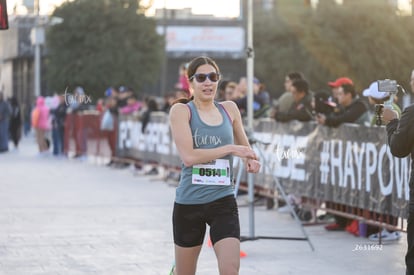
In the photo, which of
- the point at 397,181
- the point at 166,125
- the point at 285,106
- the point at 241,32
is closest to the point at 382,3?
the point at 241,32

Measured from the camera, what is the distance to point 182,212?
266 inches

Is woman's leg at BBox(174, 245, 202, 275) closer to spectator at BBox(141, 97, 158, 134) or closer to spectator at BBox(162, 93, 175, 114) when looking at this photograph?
spectator at BBox(162, 93, 175, 114)

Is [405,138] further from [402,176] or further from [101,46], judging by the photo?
[101,46]

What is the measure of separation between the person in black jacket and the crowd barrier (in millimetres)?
2331

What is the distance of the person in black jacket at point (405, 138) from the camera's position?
24.8 feet

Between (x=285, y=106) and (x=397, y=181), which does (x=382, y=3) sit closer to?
(x=285, y=106)

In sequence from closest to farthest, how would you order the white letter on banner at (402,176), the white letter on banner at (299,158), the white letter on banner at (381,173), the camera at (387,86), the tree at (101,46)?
the camera at (387,86), the white letter on banner at (402,176), the white letter on banner at (381,173), the white letter on banner at (299,158), the tree at (101,46)

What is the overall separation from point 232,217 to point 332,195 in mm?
5830

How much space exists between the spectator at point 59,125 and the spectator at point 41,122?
1.39ft

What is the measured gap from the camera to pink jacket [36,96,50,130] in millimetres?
29809

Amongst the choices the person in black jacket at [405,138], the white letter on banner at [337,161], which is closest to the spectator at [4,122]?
the white letter on banner at [337,161]

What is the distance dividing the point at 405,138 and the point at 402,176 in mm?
2913

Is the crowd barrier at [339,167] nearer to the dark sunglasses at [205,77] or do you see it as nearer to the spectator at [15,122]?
the dark sunglasses at [205,77]

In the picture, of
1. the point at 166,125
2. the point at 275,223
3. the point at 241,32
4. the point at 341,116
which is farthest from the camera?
the point at 241,32
